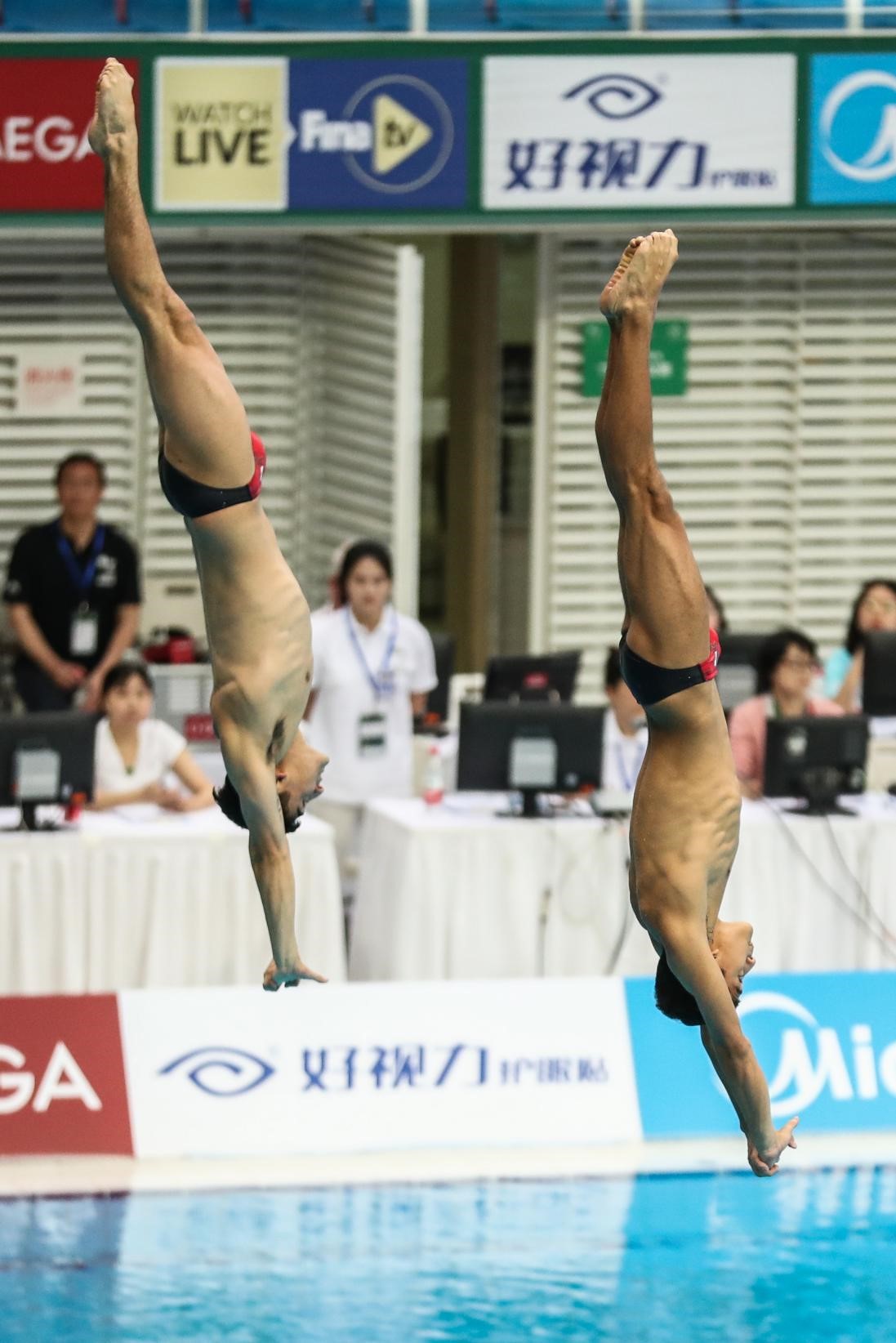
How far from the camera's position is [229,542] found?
11.8 ft

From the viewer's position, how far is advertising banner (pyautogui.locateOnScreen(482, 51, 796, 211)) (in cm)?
1009

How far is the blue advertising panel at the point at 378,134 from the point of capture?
396 inches

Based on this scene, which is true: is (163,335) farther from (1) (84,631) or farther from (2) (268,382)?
(2) (268,382)

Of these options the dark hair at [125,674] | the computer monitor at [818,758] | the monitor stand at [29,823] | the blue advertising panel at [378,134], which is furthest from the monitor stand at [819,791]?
the blue advertising panel at [378,134]

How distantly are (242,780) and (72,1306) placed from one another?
→ 299 centimetres

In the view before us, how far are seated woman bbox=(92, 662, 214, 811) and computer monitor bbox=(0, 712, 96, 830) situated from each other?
1.04 ft

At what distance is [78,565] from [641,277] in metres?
6.35

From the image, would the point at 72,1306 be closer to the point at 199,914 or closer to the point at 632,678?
the point at 199,914

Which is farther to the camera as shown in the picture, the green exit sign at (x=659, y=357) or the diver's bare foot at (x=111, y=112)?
the green exit sign at (x=659, y=357)

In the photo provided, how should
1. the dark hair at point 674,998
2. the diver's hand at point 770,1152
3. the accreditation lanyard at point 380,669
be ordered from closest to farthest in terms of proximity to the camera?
the diver's hand at point 770,1152 < the dark hair at point 674,998 < the accreditation lanyard at point 380,669

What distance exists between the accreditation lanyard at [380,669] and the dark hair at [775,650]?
139 centimetres

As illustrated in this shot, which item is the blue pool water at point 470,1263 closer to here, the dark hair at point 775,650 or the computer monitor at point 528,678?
the dark hair at point 775,650

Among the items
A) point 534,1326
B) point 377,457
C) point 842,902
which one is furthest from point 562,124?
point 534,1326

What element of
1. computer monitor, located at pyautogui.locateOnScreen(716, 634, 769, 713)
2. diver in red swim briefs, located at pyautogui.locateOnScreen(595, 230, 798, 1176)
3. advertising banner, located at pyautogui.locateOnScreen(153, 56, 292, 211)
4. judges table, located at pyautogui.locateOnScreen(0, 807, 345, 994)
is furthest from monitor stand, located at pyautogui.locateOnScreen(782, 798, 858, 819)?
advertising banner, located at pyautogui.locateOnScreen(153, 56, 292, 211)
